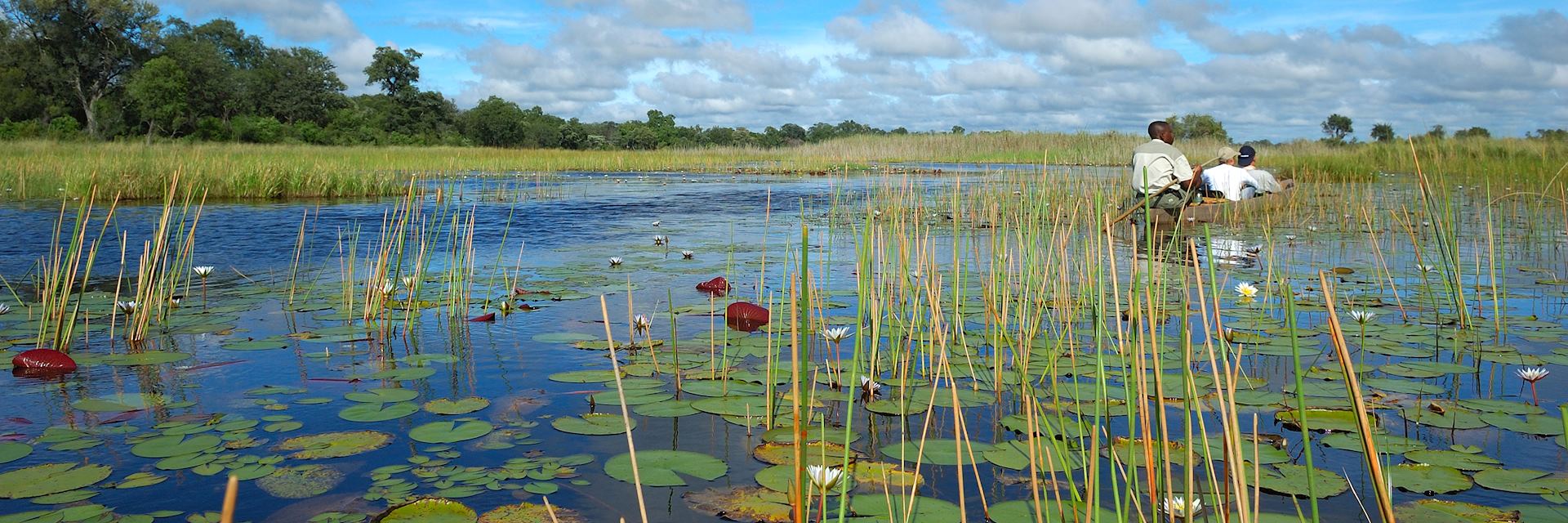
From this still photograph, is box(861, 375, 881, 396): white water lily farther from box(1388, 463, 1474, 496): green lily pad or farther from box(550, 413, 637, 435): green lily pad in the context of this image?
box(1388, 463, 1474, 496): green lily pad

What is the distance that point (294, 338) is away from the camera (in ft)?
12.8

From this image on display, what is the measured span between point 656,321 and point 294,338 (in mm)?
1510

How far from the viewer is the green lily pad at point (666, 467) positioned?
2322mm

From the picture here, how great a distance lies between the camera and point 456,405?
294 cm

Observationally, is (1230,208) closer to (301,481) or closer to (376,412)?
(376,412)

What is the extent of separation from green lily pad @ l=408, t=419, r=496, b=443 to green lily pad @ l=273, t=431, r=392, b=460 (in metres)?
0.08

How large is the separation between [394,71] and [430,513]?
62.5 m

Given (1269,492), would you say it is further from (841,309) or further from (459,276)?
(459,276)

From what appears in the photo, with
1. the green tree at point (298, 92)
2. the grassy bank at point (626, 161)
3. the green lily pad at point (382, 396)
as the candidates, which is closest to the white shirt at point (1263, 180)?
the grassy bank at point (626, 161)

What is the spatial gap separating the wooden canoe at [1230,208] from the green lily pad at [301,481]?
6.83 meters

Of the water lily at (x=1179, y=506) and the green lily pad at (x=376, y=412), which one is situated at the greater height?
the water lily at (x=1179, y=506)

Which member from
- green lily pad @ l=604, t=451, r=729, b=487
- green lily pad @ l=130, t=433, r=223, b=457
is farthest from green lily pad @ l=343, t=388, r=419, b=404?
green lily pad @ l=604, t=451, r=729, b=487

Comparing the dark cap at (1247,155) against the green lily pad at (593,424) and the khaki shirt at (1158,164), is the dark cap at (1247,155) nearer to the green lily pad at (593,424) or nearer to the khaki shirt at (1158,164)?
the khaki shirt at (1158,164)

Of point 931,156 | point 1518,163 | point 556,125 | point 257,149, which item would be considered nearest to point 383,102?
point 556,125
